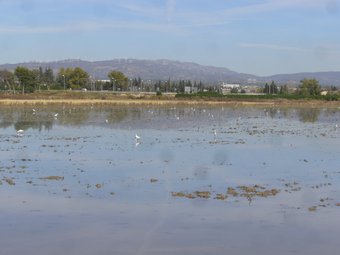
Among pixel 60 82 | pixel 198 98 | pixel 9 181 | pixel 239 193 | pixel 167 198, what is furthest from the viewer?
pixel 60 82

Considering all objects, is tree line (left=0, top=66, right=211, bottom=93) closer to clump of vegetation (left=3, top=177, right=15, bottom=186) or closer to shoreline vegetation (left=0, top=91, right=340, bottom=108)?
shoreline vegetation (left=0, top=91, right=340, bottom=108)

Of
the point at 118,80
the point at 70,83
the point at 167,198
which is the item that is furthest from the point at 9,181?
the point at 118,80

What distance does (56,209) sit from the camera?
12.3m

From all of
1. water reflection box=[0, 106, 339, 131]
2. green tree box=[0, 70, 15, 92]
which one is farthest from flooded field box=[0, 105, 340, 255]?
green tree box=[0, 70, 15, 92]

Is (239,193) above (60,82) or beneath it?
beneath

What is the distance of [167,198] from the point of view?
13562 millimetres

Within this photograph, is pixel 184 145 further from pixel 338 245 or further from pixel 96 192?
pixel 338 245

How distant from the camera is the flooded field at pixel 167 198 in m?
10.0

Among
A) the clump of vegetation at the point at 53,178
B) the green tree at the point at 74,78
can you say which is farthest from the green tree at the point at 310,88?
the clump of vegetation at the point at 53,178

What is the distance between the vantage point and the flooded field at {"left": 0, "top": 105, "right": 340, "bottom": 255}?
395 inches

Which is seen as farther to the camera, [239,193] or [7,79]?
[7,79]

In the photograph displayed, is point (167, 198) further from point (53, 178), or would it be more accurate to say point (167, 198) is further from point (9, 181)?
point (9, 181)

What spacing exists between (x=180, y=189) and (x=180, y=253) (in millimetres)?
5380

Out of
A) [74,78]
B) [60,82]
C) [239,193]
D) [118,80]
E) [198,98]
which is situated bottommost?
[198,98]
